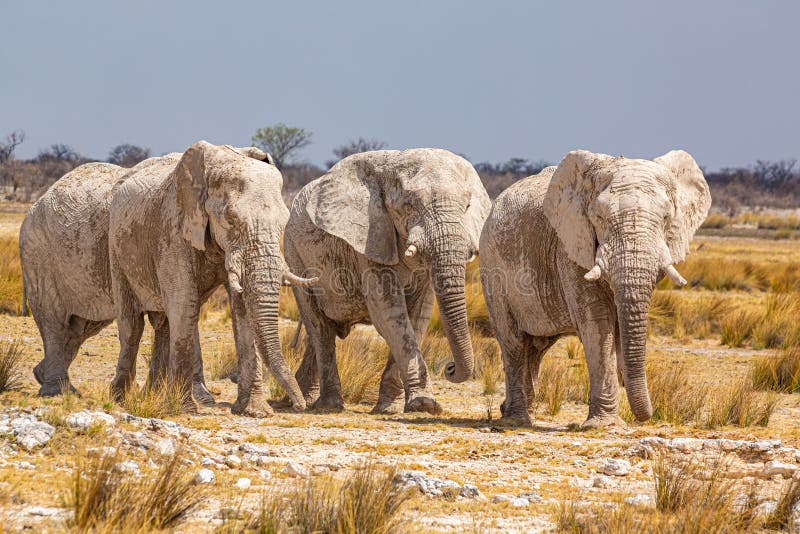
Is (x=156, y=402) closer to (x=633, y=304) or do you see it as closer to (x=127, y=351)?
(x=127, y=351)

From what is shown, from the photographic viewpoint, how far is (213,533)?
6.29m

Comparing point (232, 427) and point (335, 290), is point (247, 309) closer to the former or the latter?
point (232, 427)

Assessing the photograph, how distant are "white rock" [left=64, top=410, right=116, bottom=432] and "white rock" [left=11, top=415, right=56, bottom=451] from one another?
0.16m

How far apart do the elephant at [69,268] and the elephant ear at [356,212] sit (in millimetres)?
1906

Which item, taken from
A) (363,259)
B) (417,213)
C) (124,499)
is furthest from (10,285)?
(124,499)

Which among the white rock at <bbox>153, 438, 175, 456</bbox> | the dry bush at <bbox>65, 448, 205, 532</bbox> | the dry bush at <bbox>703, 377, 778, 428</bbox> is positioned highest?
the dry bush at <bbox>703, 377, 778, 428</bbox>

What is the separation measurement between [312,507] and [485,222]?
5.86 m

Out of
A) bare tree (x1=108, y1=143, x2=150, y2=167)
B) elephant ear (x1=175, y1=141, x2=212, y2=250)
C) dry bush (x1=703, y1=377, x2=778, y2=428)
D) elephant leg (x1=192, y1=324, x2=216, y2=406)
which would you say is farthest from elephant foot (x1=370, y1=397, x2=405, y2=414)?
bare tree (x1=108, y1=143, x2=150, y2=167)

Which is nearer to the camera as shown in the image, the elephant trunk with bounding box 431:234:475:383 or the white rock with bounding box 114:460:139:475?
the white rock with bounding box 114:460:139:475

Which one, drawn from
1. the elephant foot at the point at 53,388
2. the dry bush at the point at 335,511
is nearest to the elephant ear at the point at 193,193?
the elephant foot at the point at 53,388

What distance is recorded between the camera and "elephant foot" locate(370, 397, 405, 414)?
12.1 m

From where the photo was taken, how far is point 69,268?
13.0 meters

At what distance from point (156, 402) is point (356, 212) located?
2.99m

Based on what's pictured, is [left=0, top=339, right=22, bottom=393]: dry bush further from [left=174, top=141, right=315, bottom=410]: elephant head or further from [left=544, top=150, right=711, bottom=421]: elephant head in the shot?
[left=544, top=150, right=711, bottom=421]: elephant head
